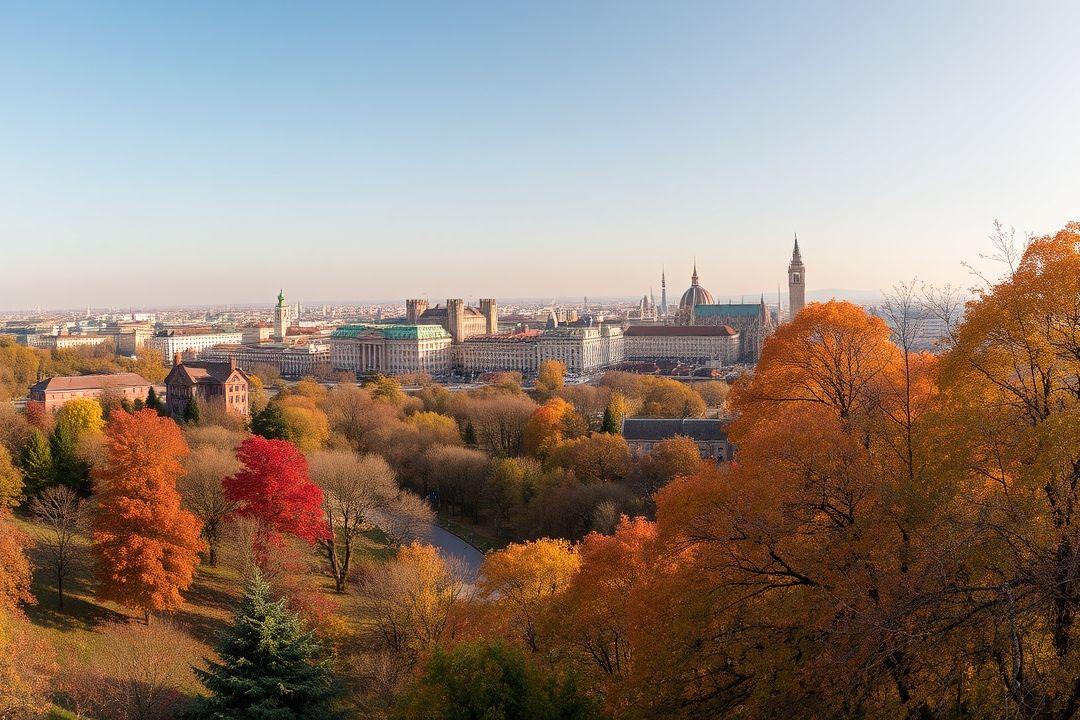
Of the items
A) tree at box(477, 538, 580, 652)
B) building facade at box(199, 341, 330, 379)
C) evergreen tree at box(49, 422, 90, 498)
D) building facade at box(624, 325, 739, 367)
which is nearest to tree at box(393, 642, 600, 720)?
tree at box(477, 538, 580, 652)

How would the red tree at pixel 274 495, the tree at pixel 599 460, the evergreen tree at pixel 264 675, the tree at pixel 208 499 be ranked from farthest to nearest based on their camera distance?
1. the tree at pixel 599 460
2. the tree at pixel 208 499
3. the red tree at pixel 274 495
4. the evergreen tree at pixel 264 675

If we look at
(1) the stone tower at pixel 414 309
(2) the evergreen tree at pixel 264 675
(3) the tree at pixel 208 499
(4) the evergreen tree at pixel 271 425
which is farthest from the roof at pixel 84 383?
(1) the stone tower at pixel 414 309

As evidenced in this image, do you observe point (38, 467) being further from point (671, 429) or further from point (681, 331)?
point (681, 331)

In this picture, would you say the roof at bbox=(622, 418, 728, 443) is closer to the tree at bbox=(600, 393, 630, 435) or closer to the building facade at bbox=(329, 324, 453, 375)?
the tree at bbox=(600, 393, 630, 435)

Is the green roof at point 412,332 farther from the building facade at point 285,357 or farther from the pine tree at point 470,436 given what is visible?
the pine tree at point 470,436

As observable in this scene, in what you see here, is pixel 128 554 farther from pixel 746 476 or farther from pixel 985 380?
pixel 985 380

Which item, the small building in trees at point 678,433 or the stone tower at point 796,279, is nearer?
the small building in trees at point 678,433

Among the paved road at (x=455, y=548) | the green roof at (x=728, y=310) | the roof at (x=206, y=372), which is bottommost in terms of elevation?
the paved road at (x=455, y=548)

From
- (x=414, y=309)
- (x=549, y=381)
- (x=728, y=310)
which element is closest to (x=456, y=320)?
(x=414, y=309)
